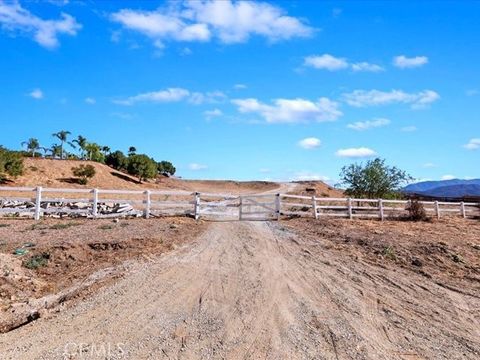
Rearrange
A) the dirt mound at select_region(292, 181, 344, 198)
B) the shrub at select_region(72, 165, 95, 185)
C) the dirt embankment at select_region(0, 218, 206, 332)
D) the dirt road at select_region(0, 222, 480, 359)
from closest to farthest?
the dirt road at select_region(0, 222, 480, 359) < the dirt embankment at select_region(0, 218, 206, 332) < the shrub at select_region(72, 165, 95, 185) < the dirt mound at select_region(292, 181, 344, 198)

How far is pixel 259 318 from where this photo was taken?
25.1ft

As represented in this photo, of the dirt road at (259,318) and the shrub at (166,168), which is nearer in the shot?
the dirt road at (259,318)

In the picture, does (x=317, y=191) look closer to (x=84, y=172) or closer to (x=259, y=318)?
(x=84, y=172)

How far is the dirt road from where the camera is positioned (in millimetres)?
6473

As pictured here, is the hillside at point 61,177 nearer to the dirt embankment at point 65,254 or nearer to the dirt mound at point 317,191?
the dirt mound at point 317,191

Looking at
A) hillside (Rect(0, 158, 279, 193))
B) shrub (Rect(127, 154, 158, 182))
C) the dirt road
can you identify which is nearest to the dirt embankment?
the dirt road

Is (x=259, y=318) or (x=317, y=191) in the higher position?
(x=317, y=191)

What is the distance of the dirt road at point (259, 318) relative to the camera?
6473 mm

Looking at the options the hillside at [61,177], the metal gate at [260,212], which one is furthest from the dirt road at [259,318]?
the hillside at [61,177]

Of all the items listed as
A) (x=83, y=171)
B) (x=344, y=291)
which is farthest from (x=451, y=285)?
(x=83, y=171)

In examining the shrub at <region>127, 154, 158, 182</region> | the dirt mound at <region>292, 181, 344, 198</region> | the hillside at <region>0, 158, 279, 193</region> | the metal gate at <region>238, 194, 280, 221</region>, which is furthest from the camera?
the dirt mound at <region>292, 181, 344, 198</region>

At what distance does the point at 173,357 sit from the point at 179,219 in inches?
613

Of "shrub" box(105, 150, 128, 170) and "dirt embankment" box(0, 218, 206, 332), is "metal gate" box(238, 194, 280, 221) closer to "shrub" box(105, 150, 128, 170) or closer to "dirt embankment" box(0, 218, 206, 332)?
"dirt embankment" box(0, 218, 206, 332)

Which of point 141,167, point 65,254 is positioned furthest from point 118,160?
point 65,254
